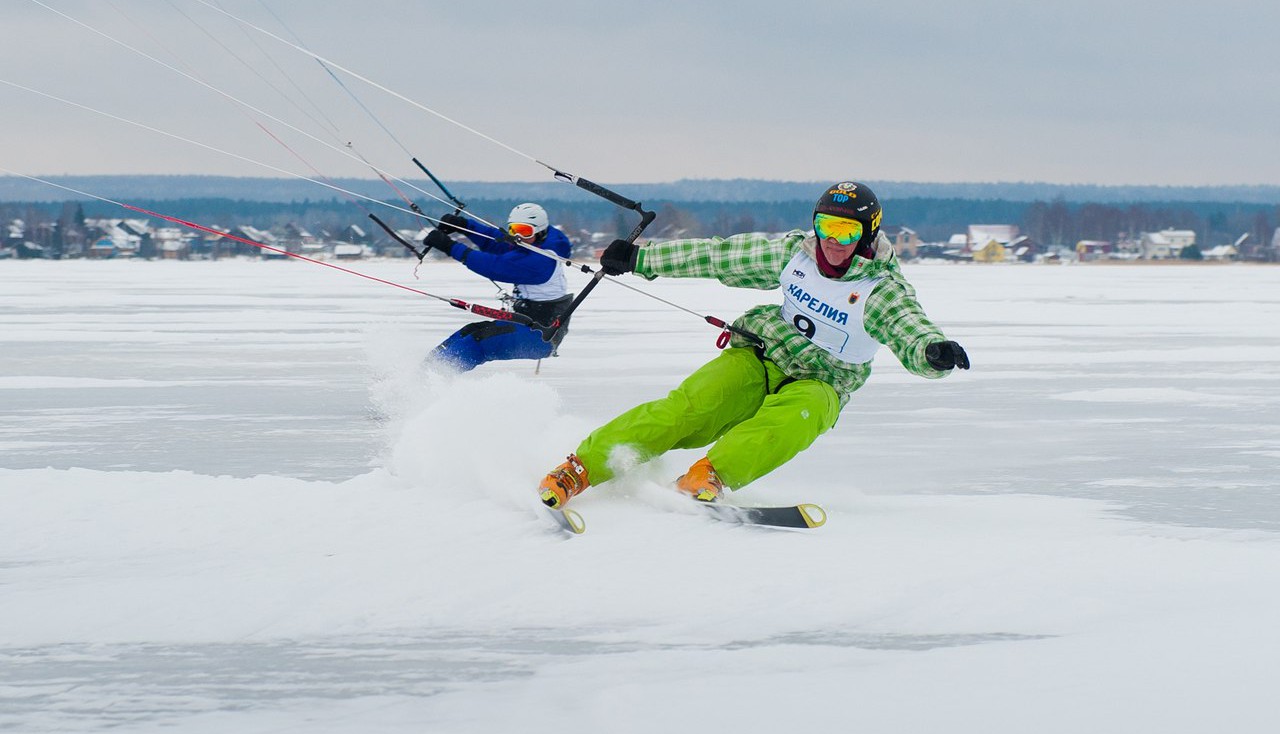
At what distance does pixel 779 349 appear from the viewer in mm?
4809

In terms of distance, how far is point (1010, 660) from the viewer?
119 inches


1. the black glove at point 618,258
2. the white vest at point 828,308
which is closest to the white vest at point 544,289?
the black glove at point 618,258

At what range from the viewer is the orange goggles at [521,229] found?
26.7ft

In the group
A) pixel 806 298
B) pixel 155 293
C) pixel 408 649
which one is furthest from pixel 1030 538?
pixel 155 293

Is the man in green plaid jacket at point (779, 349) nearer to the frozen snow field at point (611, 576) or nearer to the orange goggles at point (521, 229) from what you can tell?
the frozen snow field at point (611, 576)

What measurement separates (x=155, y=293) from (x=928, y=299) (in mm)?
13337

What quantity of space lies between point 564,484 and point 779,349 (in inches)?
37.2

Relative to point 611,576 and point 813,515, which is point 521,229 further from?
point 611,576

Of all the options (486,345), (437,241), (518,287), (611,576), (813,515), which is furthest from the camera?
(518,287)

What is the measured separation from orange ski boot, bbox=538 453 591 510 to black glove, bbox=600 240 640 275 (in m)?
0.69

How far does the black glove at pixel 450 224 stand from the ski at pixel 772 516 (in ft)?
10.1

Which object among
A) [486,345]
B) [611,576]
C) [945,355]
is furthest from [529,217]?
[611,576]

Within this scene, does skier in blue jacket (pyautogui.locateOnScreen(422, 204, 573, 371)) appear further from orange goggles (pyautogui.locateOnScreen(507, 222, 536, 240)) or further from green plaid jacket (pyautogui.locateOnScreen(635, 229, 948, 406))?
green plaid jacket (pyautogui.locateOnScreen(635, 229, 948, 406))

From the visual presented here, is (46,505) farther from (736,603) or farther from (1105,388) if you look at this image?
(1105,388)
